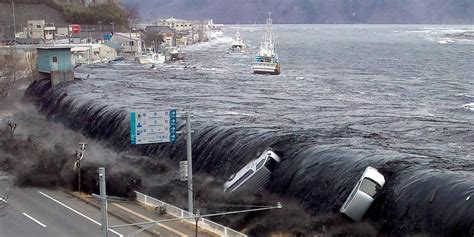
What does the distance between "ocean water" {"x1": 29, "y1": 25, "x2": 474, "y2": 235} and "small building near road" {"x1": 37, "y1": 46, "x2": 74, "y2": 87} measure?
1.92 meters

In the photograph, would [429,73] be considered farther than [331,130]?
Yes

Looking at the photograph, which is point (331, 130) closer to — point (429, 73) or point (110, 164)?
point (110, 164)

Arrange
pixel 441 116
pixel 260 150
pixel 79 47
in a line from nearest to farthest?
pixel 260 150 < pixel 441 116 < pixel 79 47

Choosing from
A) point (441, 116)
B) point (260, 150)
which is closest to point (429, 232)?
point (260, 150)

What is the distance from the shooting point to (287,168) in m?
25.0

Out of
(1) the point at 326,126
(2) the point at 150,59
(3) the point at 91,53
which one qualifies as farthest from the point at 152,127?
(2) the point at 150,59

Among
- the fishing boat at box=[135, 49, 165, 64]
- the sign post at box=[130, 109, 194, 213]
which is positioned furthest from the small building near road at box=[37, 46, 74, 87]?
the sign post at box=[130, 109, 194, 213]

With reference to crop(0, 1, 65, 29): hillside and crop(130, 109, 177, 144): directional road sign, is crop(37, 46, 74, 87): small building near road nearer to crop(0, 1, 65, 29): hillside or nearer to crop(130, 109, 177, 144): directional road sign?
crop(130, 109, 177, 144): directional road sign

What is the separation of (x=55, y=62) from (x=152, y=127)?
3418cm

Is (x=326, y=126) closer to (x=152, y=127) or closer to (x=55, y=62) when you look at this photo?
(x=152, y=127)

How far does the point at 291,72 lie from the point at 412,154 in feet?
156

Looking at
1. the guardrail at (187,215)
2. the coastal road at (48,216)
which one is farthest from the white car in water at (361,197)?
the coastal road at (48,216)

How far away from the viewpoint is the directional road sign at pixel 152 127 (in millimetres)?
18812

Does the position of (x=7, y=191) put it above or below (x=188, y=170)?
below
